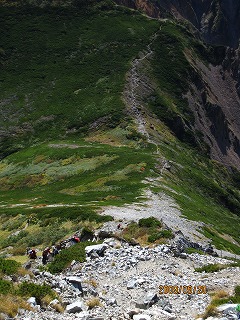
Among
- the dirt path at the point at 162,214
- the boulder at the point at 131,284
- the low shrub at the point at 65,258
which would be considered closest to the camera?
the boulder at the point at 131,284

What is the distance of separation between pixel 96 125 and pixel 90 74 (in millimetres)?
42034

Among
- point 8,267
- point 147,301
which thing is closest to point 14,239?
point 8,267

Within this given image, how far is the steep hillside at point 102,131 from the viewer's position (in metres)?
69.3

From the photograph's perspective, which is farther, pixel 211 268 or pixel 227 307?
pixel 211 268

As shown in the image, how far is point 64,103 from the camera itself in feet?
513

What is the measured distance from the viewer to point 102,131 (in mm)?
131750

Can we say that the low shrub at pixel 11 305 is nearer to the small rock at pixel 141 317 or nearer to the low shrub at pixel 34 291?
the low shrub at pixel 34 291

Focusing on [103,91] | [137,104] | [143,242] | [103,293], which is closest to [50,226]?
[143,242]

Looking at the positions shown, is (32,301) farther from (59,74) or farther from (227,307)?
(59,74)

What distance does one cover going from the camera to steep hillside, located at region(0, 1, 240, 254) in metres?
69.3

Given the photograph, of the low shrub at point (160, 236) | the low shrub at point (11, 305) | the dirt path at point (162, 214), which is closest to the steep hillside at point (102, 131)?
the dirt path at point (162, 214)

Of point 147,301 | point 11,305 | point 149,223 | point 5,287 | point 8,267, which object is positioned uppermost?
point 11,305

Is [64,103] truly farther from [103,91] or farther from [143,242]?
[143,242]

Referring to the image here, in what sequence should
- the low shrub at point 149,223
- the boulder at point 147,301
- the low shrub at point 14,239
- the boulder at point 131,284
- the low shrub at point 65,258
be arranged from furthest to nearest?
the low shrub at point 14,239
the low shrub at point 149,223
the low shrub at point 65,258
the boulder at point 131,284
the boulder at point 147,301
